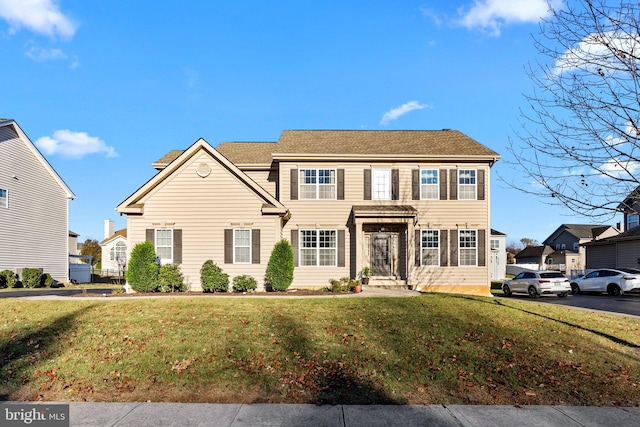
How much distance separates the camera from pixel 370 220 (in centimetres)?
1902

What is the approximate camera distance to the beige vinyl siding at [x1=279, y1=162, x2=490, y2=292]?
19.9 m

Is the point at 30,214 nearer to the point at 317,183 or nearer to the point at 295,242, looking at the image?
the point at 295,242

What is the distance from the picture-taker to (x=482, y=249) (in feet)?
66.4

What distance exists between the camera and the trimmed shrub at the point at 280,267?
16812 mm

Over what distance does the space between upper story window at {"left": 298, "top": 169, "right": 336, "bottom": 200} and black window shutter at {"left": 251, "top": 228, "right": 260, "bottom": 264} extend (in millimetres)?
3508

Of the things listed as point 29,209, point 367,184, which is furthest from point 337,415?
point 29,209

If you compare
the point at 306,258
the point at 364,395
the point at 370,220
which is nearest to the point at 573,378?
the point at 364,395

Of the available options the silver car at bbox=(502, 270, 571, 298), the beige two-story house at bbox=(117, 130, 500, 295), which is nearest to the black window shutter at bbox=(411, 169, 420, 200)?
the beige two-story house at bbox=(117, 130, 500, 295)

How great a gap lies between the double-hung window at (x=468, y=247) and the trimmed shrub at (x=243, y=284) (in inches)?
392

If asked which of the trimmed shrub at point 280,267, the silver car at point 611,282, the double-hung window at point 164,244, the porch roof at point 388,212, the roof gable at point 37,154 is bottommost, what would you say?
the silver car at point 611,282

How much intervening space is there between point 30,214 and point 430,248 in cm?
2360

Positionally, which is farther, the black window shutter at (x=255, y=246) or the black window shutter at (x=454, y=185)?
the black window shutter at (x=454, y=185)

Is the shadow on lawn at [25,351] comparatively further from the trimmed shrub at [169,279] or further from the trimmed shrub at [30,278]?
the trimmed shrub at [30,278]

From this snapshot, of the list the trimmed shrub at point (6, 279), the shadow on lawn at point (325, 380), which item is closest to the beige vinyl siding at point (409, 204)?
the shadow on lawn at point (325, 380)
